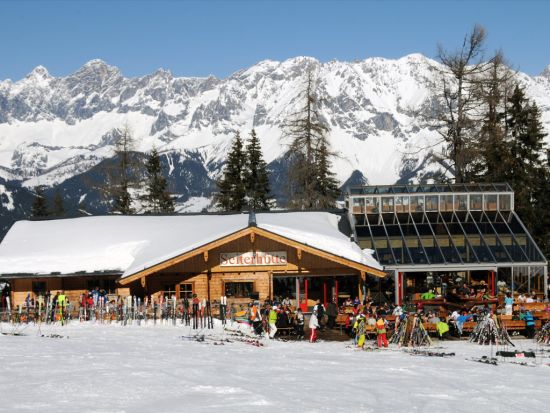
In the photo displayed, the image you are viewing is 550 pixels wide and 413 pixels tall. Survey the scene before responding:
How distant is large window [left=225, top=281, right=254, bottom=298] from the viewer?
32.7 metres

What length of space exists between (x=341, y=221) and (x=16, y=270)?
52.9 feet

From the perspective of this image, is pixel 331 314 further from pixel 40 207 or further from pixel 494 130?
pixel 40 207

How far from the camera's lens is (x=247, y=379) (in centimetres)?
1656

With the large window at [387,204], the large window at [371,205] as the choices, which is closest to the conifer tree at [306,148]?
the large window at [371,205]

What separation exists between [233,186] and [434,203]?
23.2 meters

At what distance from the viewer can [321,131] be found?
49.9 m

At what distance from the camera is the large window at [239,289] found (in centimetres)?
3266

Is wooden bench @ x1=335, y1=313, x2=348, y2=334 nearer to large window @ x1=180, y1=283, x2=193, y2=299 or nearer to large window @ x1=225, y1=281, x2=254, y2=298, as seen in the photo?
large window @ x1=225, y1=281, x2=254, y2=298

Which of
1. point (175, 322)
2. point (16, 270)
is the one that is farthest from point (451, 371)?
point (16, 270)

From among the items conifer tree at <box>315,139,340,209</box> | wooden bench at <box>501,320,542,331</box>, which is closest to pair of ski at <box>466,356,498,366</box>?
wooden bench at <box>501,320,542,331</box>

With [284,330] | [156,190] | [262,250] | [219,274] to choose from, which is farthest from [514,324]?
[156,190]

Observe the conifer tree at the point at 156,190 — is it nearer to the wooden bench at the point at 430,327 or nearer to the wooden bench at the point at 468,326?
the wooden bench at the point at 430,327

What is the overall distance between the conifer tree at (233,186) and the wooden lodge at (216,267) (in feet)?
78.8

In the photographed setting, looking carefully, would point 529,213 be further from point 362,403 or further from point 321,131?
point 362,403
